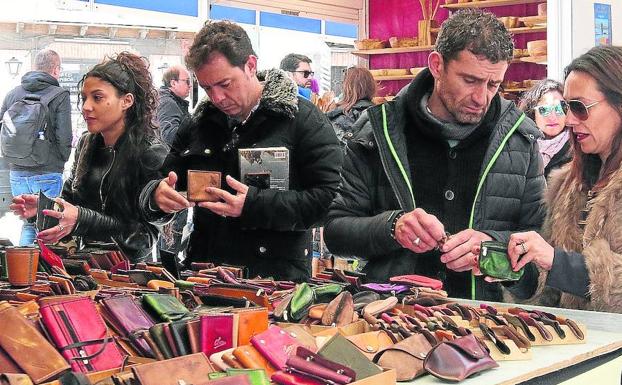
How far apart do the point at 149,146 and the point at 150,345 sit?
201cm

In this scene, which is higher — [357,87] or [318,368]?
[357,87]

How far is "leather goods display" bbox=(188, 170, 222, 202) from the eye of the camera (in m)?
3.22

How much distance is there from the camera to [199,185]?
10.6 feet

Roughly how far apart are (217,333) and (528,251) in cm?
100

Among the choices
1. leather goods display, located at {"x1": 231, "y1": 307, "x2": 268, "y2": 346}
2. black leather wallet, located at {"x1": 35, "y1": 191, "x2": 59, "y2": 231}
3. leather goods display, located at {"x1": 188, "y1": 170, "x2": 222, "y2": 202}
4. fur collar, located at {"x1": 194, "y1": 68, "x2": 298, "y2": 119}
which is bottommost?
leather goods display, located at {"x1": 231, "y1": 307, "x2": 268, "y2": 346}

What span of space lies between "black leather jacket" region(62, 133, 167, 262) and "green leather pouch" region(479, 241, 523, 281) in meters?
1.60

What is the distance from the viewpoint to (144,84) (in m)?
3.87

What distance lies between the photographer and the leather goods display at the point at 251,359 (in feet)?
5.58

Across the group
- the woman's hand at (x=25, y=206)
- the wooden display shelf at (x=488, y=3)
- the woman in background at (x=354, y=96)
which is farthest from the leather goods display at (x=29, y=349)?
the wooden display shelf at (x=488, y=3)

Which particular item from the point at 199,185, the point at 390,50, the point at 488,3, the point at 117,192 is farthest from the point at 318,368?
the point at 390,50

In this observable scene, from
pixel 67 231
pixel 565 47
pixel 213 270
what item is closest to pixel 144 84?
pixel 67 231

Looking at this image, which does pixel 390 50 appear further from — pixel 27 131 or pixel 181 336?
pixel 181 336

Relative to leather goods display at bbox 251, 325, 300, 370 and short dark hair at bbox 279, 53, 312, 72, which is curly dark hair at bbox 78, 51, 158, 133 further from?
short dark hair at bbox 279, 53, 312, 72

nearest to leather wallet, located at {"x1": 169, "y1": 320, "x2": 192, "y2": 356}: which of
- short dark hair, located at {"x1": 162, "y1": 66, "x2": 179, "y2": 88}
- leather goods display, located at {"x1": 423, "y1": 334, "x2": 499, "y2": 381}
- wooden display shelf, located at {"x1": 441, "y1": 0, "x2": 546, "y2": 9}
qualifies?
leather goods display, located at {"x1": 423, "y1": 334, "x2": 499, "y2": 381}
